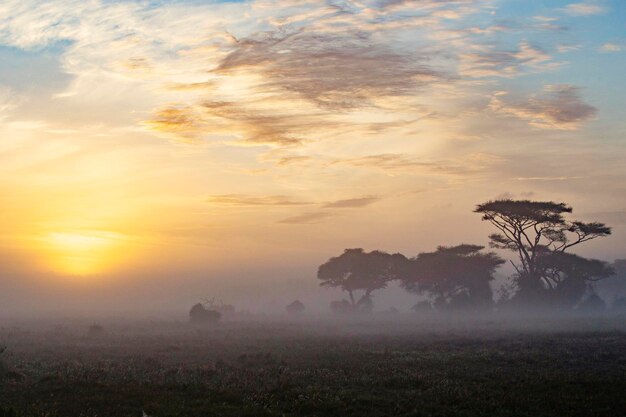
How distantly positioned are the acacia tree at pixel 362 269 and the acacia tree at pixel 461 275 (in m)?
10.5

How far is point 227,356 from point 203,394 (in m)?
14.5

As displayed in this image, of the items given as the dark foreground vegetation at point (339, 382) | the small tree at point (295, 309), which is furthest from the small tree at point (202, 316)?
the small tree at point (295, 309)

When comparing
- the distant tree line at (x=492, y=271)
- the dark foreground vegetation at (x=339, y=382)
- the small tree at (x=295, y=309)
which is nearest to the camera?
the dark foreground vegetation at (x=339, y=382)

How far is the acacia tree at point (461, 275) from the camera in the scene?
95625 mm

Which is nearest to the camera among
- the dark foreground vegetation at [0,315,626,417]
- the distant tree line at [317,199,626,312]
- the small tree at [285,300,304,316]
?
the dark foreground vegetation at [0,315,626,417]

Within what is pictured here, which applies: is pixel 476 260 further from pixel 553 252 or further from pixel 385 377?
pixel 385 377

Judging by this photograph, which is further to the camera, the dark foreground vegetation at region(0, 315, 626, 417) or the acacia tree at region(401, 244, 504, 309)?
the acacia tree at region(401, 244, 504, 309)

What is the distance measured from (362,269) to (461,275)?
2158 cm

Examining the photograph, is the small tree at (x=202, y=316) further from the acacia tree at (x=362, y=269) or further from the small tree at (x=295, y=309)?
the small tree at (x=295, y=309)

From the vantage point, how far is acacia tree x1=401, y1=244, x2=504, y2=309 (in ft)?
314

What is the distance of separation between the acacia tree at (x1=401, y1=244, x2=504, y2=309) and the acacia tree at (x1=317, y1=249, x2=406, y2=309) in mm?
10548

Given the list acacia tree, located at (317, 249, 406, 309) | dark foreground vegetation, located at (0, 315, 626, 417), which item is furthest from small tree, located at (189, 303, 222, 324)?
dark foreground vegetation, located at (0, 315, 626, 417)

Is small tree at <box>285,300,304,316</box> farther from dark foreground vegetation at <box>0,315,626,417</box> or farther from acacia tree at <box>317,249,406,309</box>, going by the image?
dark foreground vegetation at <box>0,315,626,417</box>

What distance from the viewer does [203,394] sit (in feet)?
67.0
